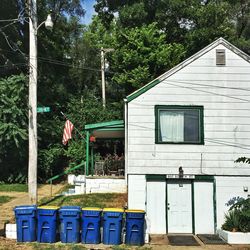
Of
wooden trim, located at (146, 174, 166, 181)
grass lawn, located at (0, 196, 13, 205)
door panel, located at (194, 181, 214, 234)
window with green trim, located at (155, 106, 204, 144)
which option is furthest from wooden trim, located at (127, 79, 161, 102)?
grass lawn, located at (0, 196, 13, 205)

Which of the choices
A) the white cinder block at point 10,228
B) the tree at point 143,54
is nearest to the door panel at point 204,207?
the white cinder block at point 10,228

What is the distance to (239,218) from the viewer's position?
13.3 metres

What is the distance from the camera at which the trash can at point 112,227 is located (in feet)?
38.7

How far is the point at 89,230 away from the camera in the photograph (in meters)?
11.8

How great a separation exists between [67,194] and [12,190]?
576 centimetres

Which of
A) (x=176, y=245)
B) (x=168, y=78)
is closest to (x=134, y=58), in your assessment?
(x=168, y=78)

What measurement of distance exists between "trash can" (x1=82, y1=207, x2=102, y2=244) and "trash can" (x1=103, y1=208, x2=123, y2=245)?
0.20m

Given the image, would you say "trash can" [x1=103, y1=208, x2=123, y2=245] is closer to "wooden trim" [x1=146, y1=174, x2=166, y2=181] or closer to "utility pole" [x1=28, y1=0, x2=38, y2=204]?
"wooden trim" [x1=146, y1=174, x2=166, y2=181]

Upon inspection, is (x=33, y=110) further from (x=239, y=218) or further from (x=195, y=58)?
(x=239, y=218)

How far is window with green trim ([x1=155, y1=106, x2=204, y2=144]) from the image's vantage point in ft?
47.6

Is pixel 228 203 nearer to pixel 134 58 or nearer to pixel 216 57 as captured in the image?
pixel 216 57

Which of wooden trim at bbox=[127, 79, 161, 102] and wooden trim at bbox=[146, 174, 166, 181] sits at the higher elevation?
wooden trim at bbox=[127, 79, 161, 102]

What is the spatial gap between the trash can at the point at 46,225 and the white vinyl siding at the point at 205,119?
342cm

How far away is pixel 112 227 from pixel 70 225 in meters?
1.18
